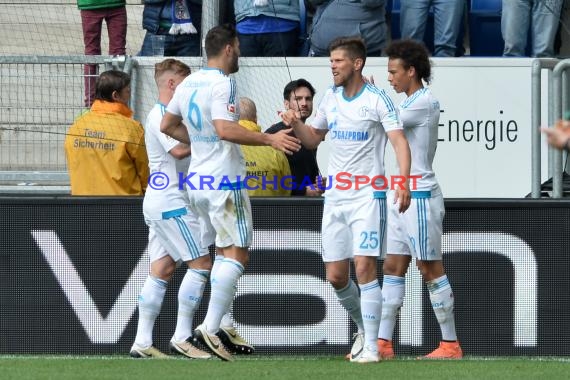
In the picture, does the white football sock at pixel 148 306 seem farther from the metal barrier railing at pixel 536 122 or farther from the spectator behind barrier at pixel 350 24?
the spectator behind barrier at pixel 350 24

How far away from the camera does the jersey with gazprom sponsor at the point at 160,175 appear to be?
8453mm

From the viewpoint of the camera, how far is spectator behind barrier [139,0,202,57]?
11.3 m

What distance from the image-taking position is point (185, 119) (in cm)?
812

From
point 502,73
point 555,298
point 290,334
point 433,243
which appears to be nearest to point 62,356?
point 290,334

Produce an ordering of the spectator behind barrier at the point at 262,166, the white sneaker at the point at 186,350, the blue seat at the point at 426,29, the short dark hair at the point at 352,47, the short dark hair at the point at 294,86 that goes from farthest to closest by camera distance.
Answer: the blue seat at the point at 426,29 < the short dark hair at the point at 294,86 < the spectator behind barrier at the point at 262,166 < the white sneaker at the point at 186,350 < the short dark hair at the point at 352,47

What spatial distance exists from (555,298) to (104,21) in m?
5.29

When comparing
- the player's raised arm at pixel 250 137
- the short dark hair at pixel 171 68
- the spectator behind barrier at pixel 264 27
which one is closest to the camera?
the player's raised arm at pixel 250 137

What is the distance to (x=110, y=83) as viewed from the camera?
9141 mm

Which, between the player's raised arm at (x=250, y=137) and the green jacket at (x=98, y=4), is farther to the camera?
the green jacket at (x=98, y=4)

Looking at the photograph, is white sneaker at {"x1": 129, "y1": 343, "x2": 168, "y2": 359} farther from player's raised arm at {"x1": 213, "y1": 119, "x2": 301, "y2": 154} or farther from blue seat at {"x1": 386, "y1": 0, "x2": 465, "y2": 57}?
blue seat at {"x1": 386, "y1": 0, "x2": 465, "y2": 57}

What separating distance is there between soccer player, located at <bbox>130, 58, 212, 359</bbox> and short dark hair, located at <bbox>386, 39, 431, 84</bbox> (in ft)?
4.87

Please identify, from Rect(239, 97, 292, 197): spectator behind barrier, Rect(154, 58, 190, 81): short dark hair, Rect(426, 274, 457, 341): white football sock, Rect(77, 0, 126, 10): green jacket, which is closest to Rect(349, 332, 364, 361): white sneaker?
Rect(426, 274, 457, 341): white football sock

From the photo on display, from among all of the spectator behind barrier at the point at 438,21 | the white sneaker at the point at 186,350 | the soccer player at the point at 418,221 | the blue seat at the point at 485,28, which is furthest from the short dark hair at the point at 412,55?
the blue seat at the point at 485,28

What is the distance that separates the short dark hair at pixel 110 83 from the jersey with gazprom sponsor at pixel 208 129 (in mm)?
1071
